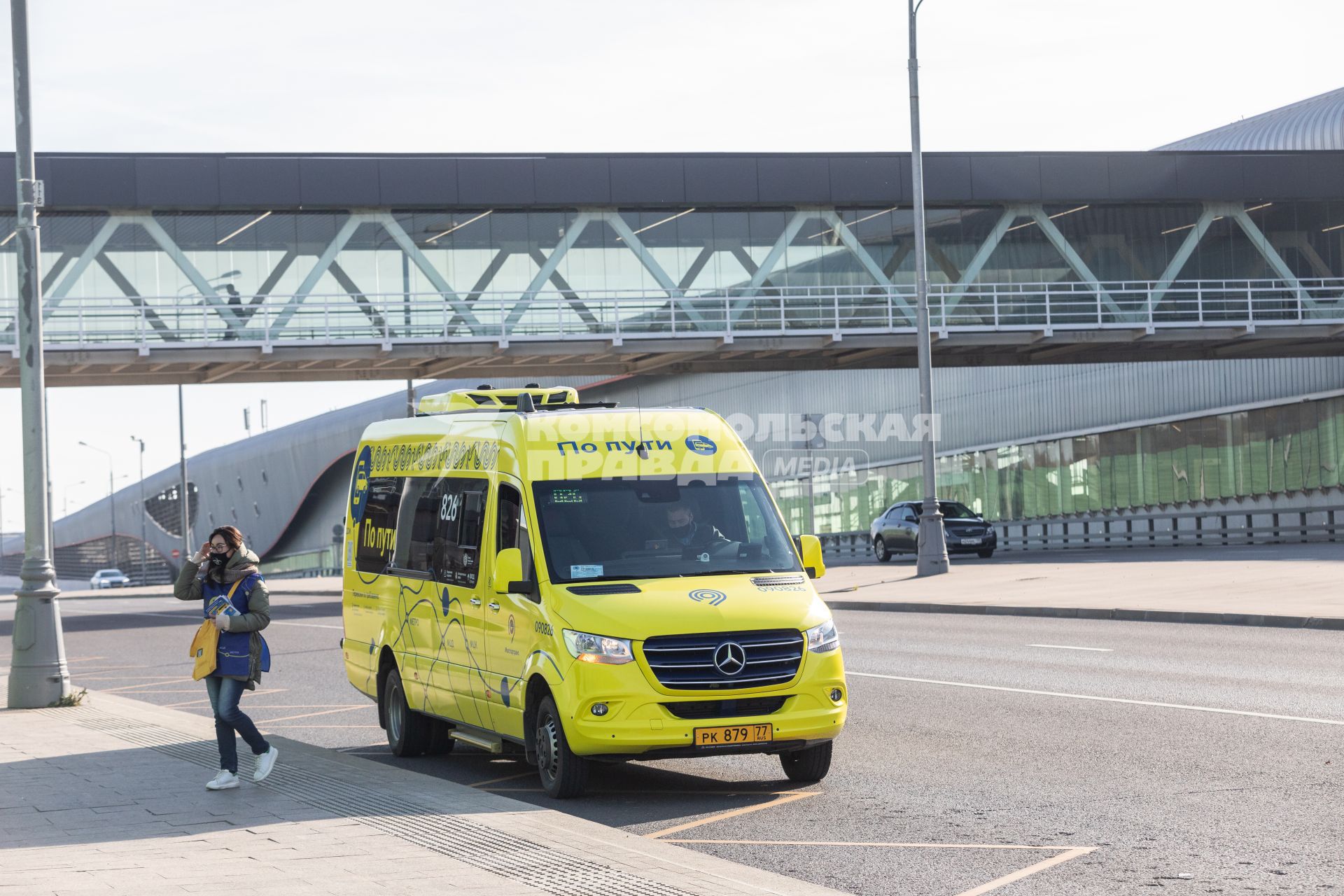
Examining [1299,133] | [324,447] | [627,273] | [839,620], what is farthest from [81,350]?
[324,447]

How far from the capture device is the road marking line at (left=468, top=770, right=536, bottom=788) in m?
10.4

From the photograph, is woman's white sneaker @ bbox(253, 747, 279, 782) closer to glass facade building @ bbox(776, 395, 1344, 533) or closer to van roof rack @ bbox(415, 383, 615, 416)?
van roof rack @ bbox(415, 383, 615, 416)

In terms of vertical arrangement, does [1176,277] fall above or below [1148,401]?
above

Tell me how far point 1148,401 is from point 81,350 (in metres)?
32.3

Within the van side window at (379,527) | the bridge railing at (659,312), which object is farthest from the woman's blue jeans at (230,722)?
the bridge railing at (659,312)

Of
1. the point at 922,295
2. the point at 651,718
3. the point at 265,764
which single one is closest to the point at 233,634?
the point at 265,764

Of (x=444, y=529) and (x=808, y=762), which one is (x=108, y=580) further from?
(x=808, y=762)

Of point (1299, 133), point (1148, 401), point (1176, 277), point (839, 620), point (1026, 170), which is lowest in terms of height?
point (839, 620)

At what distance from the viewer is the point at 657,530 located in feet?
33.5

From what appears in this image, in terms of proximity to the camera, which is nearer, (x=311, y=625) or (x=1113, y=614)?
(x=1113, y=614)

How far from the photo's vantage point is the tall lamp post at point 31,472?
14.7 metres

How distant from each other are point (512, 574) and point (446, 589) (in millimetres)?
1535

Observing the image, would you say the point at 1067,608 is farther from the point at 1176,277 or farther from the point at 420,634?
the point at 1176,277

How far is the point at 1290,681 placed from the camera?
547 inches
